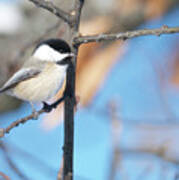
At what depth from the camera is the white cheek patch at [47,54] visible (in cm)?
107

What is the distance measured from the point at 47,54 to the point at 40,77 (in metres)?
0.07

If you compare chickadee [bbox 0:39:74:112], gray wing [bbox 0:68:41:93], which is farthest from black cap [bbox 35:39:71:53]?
gray wing [bbox 0:68:41:93]

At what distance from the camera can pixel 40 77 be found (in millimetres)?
1142

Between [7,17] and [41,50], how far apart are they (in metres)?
1.73

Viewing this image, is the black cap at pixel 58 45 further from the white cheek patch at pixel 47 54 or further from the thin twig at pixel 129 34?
the thin twig at pixel 129 34

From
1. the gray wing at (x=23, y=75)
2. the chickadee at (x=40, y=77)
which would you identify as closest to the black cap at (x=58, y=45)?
the chickadee at (x=40, y=77)

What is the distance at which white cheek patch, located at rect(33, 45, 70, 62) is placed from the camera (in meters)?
1.07

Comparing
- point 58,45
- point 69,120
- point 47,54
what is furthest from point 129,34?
point 47,54

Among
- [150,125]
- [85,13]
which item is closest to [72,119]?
[150,125]

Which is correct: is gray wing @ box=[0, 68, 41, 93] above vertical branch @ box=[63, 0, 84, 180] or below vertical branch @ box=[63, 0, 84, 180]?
above

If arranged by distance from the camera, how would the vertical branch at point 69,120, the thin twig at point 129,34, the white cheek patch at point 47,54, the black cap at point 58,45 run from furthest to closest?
the white cheek patch at point 47,54, the black cap at point 58,45, the vertical branch at point 69,120, the thin twig at point 129,34

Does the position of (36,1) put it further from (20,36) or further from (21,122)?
(20,36)

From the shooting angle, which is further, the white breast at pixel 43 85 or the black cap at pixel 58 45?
the white breast at pixel 43 85

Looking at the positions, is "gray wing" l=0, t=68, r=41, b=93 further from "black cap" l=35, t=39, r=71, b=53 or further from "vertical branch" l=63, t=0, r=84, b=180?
"vertical branch" l=63, t=0, r=84, b=180
